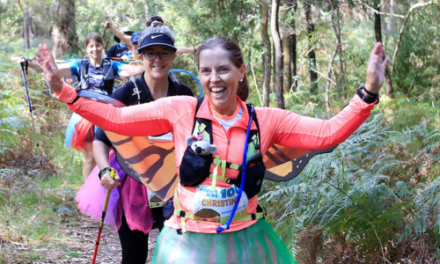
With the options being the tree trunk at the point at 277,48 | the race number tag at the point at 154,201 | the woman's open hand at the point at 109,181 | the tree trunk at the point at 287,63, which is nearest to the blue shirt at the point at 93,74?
the tree trunk at the point at 277,48

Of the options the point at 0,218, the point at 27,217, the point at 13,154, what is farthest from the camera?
the point at 13,154

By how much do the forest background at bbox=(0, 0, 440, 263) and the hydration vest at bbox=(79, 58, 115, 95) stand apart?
1.69 meters

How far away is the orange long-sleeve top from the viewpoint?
2.60 m

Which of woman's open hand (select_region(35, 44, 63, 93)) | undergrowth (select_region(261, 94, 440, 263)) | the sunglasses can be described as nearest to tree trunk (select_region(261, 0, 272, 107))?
undergrowth (select_region(261, 94, 440, 263))

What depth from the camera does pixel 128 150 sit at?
3379 millimetres

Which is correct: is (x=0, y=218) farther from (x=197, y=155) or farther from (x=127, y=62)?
(x=197, y=155)

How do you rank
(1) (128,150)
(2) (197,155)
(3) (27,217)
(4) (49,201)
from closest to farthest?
(2) (197,155) < (1) (128,150) < (3) (27,217) < (4) (49,201)

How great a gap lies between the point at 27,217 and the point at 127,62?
2479 mm

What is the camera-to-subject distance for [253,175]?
8.63 ft

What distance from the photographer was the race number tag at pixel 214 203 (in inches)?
101

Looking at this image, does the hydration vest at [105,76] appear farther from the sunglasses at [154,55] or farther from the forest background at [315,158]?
the sunglasses at [154,55]

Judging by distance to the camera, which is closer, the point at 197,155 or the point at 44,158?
the point at 197,155

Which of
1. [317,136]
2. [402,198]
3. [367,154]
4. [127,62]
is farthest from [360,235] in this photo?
[127,62]

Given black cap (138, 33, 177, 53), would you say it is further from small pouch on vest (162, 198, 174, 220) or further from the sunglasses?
small pouch on vest (162, 198, 174, 220)
